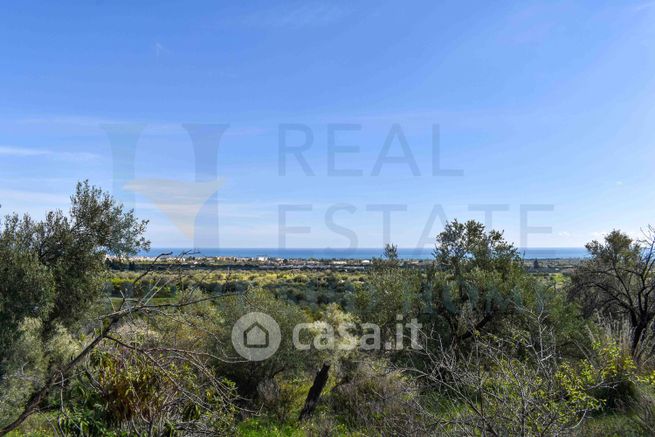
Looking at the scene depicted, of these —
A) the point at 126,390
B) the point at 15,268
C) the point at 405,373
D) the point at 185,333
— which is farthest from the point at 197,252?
the point at 185,333

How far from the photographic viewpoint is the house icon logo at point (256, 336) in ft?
42.3

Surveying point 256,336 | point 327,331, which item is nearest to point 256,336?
point 256,336

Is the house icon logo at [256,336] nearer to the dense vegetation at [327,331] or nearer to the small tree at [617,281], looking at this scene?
the dense vegetation at [327,331]

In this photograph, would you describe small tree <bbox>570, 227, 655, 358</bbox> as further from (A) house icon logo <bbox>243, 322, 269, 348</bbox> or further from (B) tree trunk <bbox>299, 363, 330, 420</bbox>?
(A) house icon logo <bbox>243, 322, 269, 348</bbox>

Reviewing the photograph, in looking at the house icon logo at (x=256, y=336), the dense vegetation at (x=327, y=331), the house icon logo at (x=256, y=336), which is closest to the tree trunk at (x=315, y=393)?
the dense vegetation at (x=327, y=331)

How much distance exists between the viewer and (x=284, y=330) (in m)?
13.6

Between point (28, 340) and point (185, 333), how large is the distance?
15.7 feet

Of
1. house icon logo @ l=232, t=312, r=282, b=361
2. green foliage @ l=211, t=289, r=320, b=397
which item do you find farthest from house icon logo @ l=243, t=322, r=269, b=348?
green foliage @ l=211, t=289, r=320, b=397

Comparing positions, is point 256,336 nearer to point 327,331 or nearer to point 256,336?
point 256,336

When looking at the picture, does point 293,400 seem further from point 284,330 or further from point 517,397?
point 517,397

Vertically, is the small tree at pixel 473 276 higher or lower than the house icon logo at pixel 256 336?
higher

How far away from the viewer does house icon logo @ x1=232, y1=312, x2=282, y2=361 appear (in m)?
12.9

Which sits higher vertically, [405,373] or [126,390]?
[126,390]

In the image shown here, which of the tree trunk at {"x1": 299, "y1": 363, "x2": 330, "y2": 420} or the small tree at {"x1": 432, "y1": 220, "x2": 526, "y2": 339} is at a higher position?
the small tree at {"x1": 432, "y1": 220, "x2": 526, "y2": 339}
